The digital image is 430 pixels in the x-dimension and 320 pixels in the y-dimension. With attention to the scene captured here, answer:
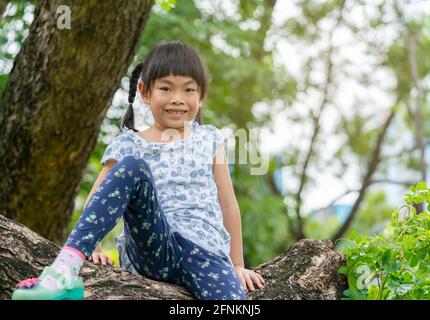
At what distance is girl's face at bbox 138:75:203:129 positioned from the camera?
291cm

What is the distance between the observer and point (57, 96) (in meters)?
4.21

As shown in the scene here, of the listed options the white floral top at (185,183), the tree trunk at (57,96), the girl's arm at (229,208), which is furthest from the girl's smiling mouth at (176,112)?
the tree trunk at (57,96)

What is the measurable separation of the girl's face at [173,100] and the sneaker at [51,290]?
86cm

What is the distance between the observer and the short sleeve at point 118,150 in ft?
9.48

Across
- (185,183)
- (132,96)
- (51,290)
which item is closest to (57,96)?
(132,96)

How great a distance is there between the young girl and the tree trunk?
109 cm

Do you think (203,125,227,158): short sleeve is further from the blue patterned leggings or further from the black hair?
the blue patterned leggings

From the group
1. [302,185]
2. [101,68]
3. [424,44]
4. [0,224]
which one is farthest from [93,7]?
[424,44]

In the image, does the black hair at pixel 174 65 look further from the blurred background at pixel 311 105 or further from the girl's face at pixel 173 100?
the blurred background at pixel 311 105

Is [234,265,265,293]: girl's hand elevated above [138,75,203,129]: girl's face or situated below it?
Result: below

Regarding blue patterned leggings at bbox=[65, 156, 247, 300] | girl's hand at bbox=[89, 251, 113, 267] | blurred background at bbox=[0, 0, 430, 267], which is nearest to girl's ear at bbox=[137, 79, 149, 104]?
blue patterned leggings at bbox=[65, 156, 247, 300]

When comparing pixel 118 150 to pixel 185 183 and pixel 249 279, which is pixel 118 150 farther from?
pixel 249 279

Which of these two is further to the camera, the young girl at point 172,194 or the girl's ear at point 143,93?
the girl's ear at point 143,93

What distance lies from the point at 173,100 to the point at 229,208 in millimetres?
484
